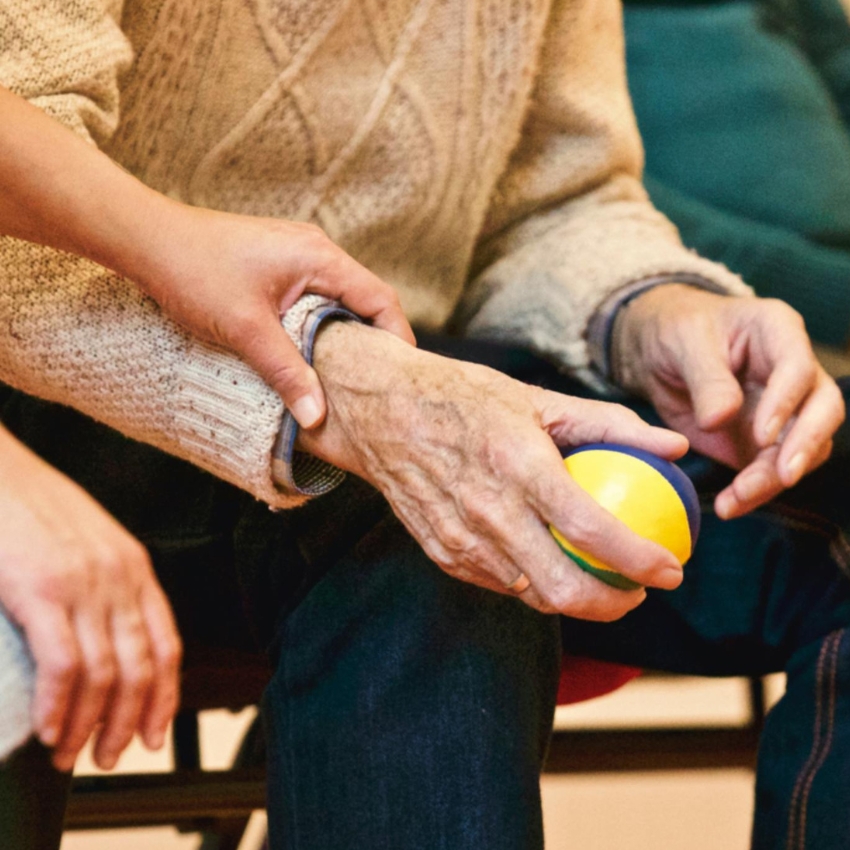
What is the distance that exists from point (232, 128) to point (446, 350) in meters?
0.25

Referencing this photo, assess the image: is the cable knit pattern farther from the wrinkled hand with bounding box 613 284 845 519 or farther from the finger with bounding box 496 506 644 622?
the wrinkled hand with bounding box 613 284 845 519

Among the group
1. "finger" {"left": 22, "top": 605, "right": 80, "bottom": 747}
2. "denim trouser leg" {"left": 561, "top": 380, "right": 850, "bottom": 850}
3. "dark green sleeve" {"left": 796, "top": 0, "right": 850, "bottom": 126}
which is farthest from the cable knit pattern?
"dark green sleeve" {"left": 796, "top": 0, "right": 850, "bottom": 126}

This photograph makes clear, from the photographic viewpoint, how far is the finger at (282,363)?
58cm

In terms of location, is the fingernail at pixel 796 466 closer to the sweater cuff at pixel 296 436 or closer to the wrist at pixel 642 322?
the wrist at pixel 642 322

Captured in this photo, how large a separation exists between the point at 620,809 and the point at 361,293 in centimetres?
104

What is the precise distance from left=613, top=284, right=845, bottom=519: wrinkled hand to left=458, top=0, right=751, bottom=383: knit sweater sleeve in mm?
43

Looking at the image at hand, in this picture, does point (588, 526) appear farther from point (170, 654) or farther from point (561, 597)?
point (170, 654)

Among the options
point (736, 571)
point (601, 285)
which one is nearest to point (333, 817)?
point (736, 571)

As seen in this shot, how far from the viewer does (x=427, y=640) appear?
2.01ft

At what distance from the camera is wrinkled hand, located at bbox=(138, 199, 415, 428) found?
1.90ft

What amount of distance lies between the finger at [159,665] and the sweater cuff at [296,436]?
0.14 m

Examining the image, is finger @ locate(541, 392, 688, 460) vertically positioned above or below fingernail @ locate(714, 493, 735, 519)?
above

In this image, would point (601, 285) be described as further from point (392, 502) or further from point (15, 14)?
point (15, 14)

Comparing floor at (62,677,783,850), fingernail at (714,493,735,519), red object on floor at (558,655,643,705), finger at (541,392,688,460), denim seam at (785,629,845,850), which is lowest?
floor at (62,677,783,850)
